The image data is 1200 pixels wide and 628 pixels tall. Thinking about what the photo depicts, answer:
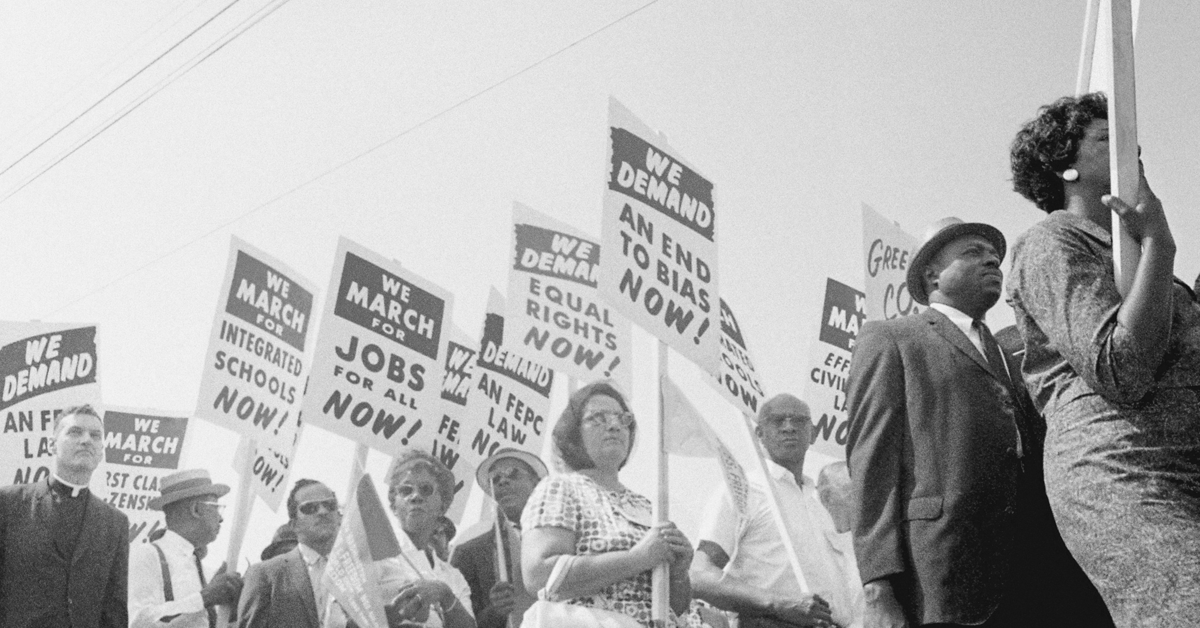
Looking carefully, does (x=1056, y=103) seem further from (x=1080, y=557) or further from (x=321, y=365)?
(x=321, y=365)

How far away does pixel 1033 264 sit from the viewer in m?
3.03

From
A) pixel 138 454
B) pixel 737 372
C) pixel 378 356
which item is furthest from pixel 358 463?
pixel 138 454

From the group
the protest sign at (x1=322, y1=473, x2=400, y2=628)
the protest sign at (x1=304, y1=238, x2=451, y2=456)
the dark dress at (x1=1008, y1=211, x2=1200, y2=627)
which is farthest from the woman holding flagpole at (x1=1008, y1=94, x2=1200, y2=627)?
the protest sign at (x1=304, y1=238, x2=451, y2=456)

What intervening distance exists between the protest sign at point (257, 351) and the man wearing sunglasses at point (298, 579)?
1750mm

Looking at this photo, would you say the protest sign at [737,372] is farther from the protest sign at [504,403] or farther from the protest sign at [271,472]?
the protest sign at [271,472]

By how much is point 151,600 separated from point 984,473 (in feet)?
20.1

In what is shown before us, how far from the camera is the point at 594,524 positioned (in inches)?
207

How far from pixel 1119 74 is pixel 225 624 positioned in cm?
672

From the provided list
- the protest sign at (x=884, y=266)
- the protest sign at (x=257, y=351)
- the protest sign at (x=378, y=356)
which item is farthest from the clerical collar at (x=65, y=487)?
the protest sign at (x=884, y=266)

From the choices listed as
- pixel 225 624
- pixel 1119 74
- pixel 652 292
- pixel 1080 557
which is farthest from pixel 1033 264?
pixel 225 624

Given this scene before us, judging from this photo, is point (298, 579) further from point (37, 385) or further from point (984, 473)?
point (984, 473)

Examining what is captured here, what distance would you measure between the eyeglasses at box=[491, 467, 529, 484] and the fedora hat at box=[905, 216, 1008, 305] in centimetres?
433

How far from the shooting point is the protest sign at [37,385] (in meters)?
10.2

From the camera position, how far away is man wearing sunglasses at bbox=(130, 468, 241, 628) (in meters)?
8.27
